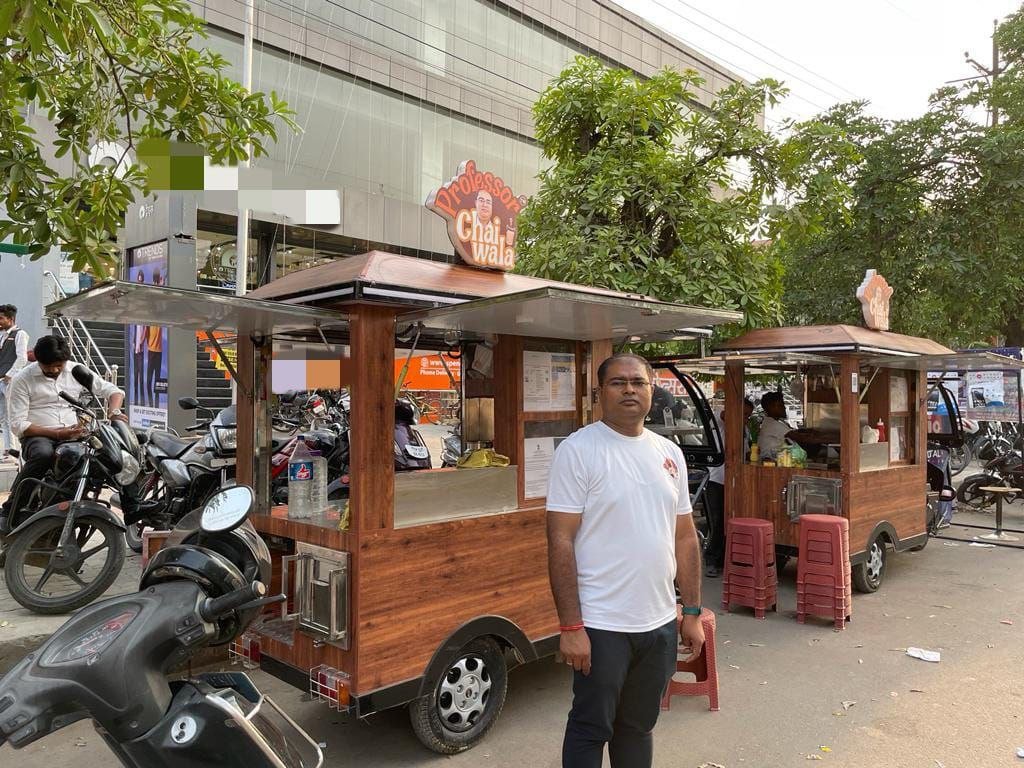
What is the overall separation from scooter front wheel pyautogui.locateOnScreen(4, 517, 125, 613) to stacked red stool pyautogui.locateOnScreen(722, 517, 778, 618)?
4450 mm

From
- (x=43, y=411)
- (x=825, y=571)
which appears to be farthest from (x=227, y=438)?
(x=825, y=571)

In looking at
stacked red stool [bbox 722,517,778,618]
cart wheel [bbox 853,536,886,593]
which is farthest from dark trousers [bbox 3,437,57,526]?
cart wheel [bbox 853,536,886,593]

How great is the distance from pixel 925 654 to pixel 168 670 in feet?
15.9

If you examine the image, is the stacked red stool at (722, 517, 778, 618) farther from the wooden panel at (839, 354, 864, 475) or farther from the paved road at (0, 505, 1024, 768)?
the wooden panel at (839, 354, 864, 475)

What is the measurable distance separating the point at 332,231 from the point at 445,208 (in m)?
15.3

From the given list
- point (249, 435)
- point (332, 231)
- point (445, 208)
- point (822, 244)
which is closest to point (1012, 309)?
point (822, 244)

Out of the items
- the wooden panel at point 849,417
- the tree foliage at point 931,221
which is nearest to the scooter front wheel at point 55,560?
the wooden panel at point 849,417

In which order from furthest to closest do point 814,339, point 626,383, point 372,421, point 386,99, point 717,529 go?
point 386,99
point 717,529
point 814,339
point 372,421
point 626,383

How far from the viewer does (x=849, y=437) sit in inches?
247

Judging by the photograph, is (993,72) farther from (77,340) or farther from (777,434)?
(77,340)

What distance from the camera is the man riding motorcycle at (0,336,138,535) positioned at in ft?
17.6

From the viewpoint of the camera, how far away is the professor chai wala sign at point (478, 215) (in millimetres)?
3998

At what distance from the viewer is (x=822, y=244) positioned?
11031mm

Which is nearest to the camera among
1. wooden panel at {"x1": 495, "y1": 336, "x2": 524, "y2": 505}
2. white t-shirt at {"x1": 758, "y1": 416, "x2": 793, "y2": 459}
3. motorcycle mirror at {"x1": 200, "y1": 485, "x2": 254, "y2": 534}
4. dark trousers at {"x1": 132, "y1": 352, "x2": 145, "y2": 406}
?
motorcycle mirror at {"x1": 200, "y1": 485, "x2": 254, "y2": 534}
